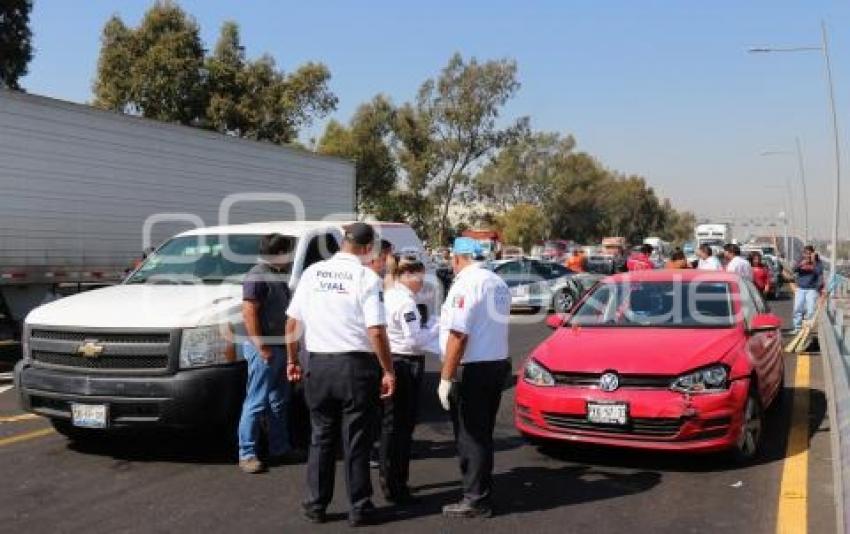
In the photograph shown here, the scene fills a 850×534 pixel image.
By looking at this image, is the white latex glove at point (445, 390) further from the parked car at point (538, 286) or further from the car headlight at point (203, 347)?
the parked car at point (538, 286)

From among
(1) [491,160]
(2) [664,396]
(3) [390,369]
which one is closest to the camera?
(3) [390,369]

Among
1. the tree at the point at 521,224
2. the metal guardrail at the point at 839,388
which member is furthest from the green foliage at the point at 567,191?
the metal guardrail at the point at 839,388

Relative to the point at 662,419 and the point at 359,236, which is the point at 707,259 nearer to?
the point at 662,419

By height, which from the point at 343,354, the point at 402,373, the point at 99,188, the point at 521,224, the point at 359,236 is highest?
the point at 521,224

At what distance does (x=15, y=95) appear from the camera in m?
13.3

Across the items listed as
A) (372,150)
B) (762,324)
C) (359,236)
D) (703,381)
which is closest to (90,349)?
(359,236)

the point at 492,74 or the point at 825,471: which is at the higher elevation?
the point at 492,74

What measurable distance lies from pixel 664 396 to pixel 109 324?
12.9 ft

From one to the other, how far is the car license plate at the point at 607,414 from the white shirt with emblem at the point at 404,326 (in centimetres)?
130

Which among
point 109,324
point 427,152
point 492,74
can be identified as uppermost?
point 492,74

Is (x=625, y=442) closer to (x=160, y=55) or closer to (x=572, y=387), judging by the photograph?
(x=572, y=387)

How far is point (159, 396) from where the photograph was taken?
6328 mm

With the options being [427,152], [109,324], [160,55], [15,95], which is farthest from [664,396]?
[427,152]

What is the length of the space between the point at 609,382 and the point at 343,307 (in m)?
2.21
